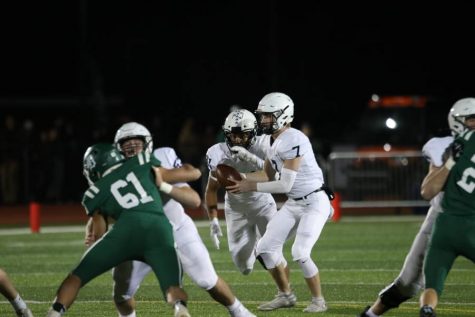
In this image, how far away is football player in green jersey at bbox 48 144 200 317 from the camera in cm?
725

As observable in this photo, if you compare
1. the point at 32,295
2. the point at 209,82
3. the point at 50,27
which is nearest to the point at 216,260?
the point at 32,295

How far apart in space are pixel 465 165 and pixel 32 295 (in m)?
4.75

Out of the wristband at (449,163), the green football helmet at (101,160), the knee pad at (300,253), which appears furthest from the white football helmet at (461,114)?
the green football helmet at (101,160)

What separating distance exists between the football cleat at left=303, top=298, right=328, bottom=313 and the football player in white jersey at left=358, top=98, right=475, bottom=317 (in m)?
1.06

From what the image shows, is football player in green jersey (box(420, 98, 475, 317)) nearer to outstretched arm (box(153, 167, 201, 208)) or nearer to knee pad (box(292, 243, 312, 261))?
outstretched arm (box(153, 167, 201, 208))

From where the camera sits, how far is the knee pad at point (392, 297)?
25.9 ft

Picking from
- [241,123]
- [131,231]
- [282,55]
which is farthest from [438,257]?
[282,55]

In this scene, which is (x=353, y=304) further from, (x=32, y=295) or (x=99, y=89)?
(x=99, y=89)

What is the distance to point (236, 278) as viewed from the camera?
1170 centimetres

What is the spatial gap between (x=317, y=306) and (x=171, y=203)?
6.09ft

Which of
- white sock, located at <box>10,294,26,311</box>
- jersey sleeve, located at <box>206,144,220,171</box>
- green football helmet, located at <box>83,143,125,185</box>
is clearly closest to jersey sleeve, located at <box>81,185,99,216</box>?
green football helmet, located at <box>83,143,125,185</box>

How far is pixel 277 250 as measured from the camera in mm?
9469

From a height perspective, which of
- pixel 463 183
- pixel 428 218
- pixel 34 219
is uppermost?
pixel 463 183

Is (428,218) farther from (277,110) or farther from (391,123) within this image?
(391,123)
